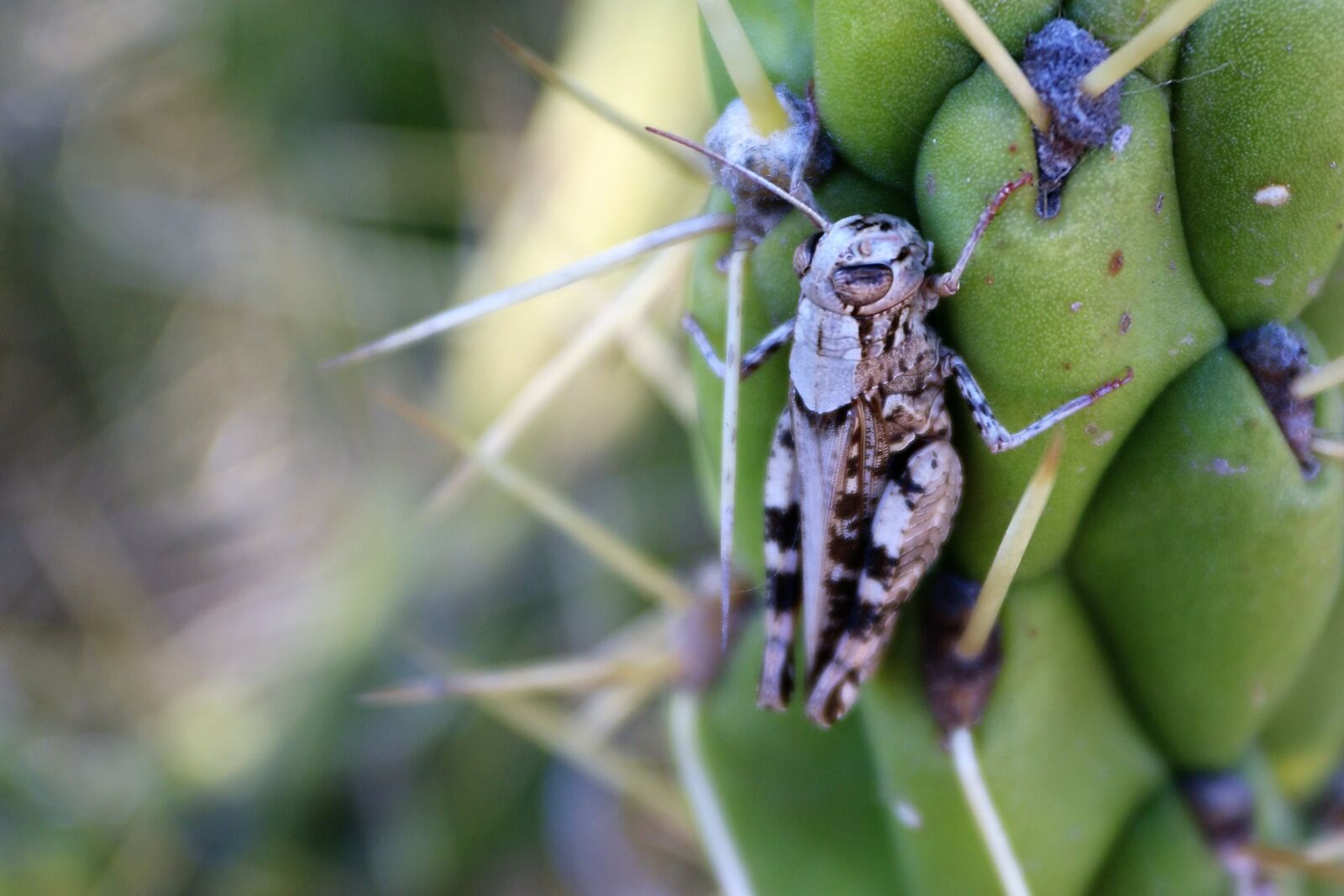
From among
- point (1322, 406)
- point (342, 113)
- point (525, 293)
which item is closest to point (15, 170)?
point (342, 113)

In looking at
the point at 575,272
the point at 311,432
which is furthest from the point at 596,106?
the point at 311,432

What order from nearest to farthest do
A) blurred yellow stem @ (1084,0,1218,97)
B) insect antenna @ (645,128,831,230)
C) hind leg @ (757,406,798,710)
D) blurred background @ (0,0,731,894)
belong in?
blurred yellow stem @ (1084,0,1218,97) → insect antenna @ (645,128,831,230) → hind leg @ (757,406,798,710) → blurred background @ (0,0,731,894)

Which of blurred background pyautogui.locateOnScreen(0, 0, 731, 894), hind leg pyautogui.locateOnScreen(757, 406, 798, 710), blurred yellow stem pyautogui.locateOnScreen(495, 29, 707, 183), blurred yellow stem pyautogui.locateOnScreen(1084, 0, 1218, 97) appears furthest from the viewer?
blurred background pyautogui.locateOnScreen(0, 0, 731, 894)

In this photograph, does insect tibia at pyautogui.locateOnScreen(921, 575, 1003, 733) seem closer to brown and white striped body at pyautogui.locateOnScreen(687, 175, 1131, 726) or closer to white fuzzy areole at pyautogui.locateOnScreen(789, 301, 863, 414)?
brown and white striped body at pyautogui.locateOnScreen(687, 175, 1131, 726)

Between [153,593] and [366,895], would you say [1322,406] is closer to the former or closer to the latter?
[366,895]

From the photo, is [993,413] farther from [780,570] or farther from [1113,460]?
[780,570]

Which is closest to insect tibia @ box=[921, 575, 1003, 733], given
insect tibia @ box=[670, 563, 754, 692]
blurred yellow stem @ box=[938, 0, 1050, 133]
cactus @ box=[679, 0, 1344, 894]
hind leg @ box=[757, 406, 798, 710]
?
cactus @ box=[679, 0, 1344, 894]

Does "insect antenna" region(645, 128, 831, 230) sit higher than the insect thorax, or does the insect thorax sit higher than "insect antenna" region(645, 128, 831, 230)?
"insect antenna" region(645, 128, 831, 230)

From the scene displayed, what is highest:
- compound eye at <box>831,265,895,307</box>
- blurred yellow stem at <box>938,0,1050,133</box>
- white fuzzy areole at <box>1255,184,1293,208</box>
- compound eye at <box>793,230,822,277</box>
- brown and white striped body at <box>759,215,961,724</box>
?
blurred yellow stem at <box>938,0,1050,133</box>
